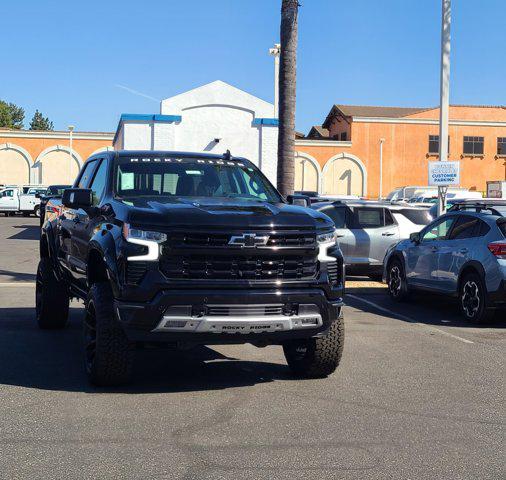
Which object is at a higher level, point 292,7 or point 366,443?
point 292,7

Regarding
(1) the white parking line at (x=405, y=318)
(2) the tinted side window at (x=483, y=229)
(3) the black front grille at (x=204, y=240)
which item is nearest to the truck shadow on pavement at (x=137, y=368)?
(3) the black front grille at (x=204, y=240)

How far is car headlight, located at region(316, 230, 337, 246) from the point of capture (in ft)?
21.1

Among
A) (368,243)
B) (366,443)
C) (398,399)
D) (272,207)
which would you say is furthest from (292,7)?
(366,443)

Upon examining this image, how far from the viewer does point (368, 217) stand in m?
15.9

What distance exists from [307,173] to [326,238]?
54.4m

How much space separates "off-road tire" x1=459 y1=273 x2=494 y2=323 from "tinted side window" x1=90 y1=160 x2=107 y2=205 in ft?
17.8

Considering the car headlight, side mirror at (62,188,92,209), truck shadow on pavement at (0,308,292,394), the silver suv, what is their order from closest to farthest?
the car headlight, truck shadow on pavement at (0,308,292,394), side mirror at (62,188,92,209), the silver suv

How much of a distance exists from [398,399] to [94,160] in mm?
4329

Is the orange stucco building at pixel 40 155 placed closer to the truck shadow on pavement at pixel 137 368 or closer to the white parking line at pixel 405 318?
the white parking line at pixel 405 318

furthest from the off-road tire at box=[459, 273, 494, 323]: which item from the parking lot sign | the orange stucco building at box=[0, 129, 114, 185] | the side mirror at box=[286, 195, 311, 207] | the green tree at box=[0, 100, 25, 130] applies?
the green tree at box=[0, 100, 25, 130]

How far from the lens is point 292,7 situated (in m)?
16.1

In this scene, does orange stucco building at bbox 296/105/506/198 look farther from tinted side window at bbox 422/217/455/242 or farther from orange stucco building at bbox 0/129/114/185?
tinted side window at bbox 422/217/455/242

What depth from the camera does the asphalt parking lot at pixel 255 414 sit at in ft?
15.4

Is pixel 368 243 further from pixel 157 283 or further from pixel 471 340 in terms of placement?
pixel 157 283
